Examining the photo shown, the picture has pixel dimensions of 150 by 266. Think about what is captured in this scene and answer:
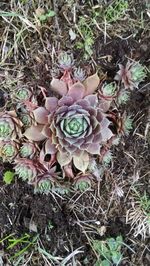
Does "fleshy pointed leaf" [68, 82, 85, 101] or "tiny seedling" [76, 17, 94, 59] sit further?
"tiny seedling" [76, 17, 94, 59]

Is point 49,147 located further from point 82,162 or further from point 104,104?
point 104,104

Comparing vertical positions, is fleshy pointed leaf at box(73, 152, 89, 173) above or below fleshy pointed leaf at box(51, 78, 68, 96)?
below

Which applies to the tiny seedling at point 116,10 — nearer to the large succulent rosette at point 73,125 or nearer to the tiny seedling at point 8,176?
the large succulent rosette at point 73,125

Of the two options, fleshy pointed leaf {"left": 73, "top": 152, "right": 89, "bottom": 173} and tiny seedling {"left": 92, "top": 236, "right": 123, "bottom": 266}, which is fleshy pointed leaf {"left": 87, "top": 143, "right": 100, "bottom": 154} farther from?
tiny seedling {"left": 92, "top": 236, "right": 123, "bottom": 266}

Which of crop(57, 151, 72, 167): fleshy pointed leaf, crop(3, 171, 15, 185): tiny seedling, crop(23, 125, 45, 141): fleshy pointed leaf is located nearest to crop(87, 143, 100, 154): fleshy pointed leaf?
crop(57, 151, 72, 167): fleshy pointed leaf

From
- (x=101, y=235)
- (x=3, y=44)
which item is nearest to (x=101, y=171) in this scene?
(x=101, y=235)

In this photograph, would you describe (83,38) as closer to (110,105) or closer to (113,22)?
(113,22)

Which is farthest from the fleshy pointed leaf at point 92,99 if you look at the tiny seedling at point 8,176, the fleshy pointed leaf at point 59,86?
the tiny seedling at point 8,176

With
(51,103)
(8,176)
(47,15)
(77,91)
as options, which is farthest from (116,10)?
(8,176)
